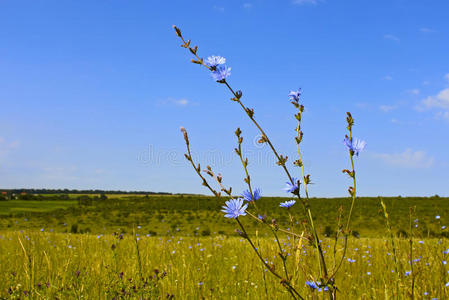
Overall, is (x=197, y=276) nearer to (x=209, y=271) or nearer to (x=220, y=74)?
(x=209, y=271)

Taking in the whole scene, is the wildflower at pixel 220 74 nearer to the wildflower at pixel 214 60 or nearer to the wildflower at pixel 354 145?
the wildflower at pixel 214 60

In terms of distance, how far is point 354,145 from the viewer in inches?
46.7

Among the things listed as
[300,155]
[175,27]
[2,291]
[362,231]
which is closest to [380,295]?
[300,155]

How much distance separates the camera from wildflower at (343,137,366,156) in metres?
1.17

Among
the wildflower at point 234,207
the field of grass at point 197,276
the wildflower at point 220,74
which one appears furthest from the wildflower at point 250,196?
the field of grass at point 197,276

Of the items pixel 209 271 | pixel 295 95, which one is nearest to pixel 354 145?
pixel 295 95

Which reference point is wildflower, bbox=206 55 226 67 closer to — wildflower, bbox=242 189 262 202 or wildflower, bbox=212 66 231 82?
wildflower, bbox=212 66 231 82

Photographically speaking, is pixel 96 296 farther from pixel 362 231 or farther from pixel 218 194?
pixel 362 231

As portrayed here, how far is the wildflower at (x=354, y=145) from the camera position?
117 cm

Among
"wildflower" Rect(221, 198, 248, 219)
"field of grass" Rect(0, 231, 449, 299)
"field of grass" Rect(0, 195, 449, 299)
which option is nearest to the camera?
"wildflower" Rect(221, 198, 248, 219)

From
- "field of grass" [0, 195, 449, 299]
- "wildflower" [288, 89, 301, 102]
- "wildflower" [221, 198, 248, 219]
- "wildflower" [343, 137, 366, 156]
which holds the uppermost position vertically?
"wildflower" [288, 89, 301, 102]

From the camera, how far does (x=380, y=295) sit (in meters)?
3.12

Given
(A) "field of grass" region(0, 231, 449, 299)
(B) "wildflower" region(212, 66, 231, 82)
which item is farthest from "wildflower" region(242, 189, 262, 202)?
(A) "field of grass" region(0, 231, 449, 299)

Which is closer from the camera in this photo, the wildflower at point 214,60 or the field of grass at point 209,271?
Result: the wildflower at point 214,60
